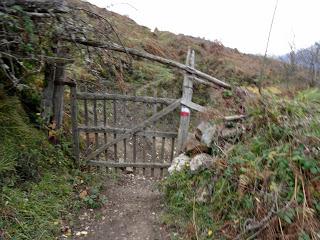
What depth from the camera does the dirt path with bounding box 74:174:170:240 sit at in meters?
3.93

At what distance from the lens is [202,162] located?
4262mm

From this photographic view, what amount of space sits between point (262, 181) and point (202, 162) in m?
0.97

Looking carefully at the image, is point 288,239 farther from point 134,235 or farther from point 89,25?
point 89,25

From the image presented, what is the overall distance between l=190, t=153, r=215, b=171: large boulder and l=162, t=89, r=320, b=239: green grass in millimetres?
81

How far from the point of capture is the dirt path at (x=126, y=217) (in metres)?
3.93

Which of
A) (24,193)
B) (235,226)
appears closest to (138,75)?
(24,193)

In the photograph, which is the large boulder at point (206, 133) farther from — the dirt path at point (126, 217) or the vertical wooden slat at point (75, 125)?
the vertical wooden slat at point (75, 125)

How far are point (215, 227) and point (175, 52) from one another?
952cm

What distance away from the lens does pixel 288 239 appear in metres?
3.02

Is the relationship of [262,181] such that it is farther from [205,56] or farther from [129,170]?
[205,56]

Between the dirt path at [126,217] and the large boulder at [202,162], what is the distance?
72 cm

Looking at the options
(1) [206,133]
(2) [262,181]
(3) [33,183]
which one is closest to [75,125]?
(3) [33,183]

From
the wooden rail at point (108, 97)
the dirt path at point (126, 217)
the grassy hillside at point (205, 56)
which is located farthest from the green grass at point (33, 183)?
the grassy hillside at point (205, 56)

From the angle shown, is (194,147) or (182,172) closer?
(182,172)
